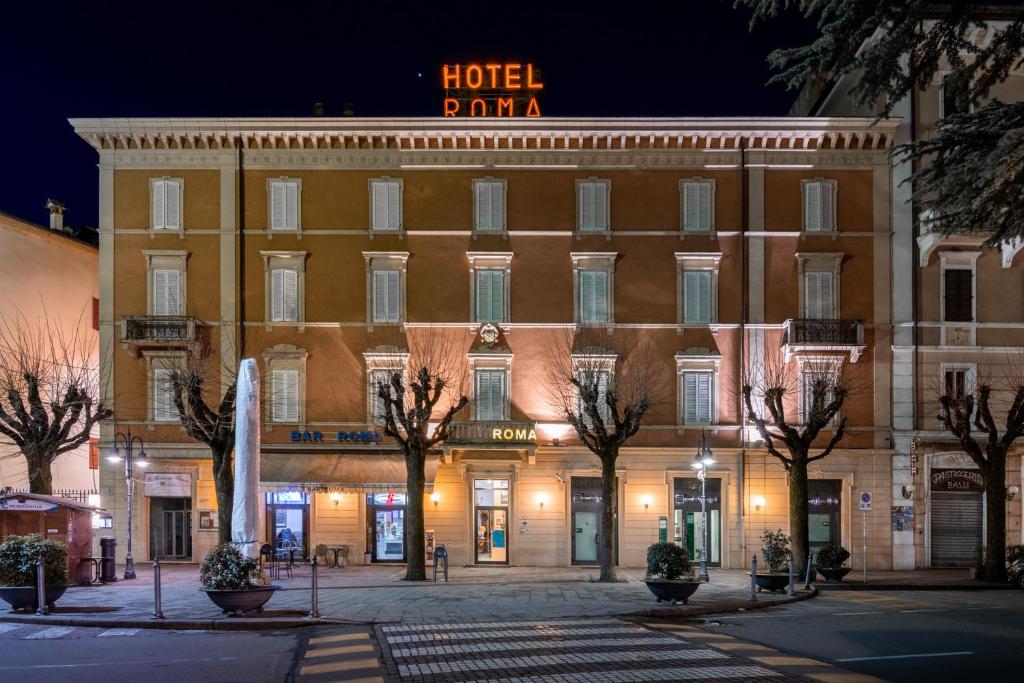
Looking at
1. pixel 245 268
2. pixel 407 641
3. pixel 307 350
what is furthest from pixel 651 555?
pixel 245 268

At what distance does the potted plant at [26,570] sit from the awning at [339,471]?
10.7 metres

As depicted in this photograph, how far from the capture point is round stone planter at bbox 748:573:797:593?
2594 cm

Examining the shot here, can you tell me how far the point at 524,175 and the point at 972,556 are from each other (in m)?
20.5

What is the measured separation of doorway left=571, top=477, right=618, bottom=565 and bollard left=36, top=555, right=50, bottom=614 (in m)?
17.7

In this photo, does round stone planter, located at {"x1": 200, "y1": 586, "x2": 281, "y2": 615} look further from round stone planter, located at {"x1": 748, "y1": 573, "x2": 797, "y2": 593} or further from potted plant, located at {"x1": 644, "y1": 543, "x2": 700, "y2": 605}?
round stone planter, located at {"x1": 748, "y1": 573, "x2": 797, "y2": 593}

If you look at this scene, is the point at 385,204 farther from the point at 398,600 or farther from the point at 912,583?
the point at 912,583

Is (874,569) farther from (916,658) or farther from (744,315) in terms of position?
(916,658)

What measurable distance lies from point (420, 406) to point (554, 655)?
1558 centimetres

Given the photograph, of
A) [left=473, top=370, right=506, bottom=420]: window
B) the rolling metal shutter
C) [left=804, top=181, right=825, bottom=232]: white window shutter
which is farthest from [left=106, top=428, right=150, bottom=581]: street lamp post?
the rolling metal shutter

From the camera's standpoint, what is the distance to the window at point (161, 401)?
33.0 meters

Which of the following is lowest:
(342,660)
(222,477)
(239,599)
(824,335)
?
(239,599)

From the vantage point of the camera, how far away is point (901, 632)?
1850 cm

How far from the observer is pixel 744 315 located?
33500mm

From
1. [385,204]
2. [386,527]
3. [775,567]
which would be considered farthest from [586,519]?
[385,204]
